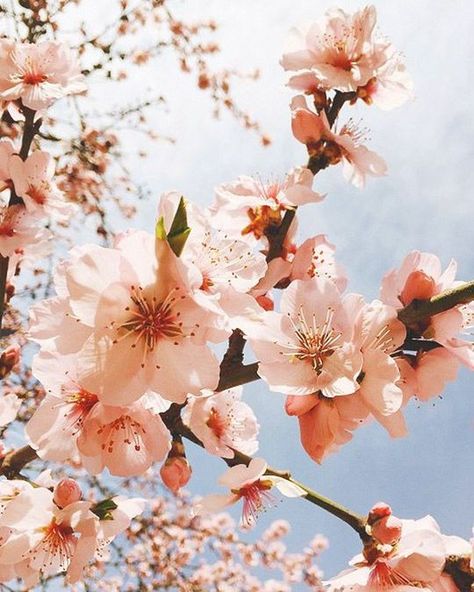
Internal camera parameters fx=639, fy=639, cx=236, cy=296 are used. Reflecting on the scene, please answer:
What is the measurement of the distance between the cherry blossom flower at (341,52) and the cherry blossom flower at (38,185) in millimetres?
1217

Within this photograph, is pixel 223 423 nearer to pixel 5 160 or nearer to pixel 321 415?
pixel 321 415

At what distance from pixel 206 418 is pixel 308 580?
769 centimetres

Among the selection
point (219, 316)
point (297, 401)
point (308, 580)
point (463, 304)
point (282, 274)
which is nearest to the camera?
point (219, 316)

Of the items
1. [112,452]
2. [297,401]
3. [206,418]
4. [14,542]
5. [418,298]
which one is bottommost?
[14,542]

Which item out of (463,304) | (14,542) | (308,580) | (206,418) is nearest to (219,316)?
(463,304)

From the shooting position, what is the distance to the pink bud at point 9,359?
2.45m

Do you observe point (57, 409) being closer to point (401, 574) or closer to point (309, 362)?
point (309, 362)

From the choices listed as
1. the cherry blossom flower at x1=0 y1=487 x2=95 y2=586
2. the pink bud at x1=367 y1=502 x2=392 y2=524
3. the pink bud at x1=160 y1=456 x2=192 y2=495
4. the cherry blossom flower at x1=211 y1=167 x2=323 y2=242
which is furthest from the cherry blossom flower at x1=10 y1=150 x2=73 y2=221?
the pink bud at x1=367 y1=502 x2=392 y2=524

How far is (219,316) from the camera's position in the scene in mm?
1226

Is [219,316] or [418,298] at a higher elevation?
[219,316]

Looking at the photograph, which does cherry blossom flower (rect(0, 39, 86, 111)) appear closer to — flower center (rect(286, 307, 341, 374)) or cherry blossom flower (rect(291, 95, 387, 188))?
cherry blossom flower (rect(291, 95, 387, 188))

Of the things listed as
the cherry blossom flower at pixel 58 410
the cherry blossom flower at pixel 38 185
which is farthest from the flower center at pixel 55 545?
the cherry blossom flower at pixel 38 185

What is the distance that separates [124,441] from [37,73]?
1.96m

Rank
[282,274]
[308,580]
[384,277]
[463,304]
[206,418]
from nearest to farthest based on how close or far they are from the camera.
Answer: [463,304]
[384,277]
[282,274]
[206,418]
[308,580]
